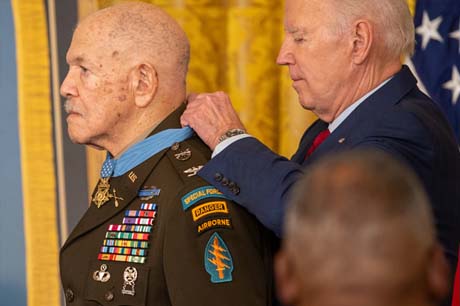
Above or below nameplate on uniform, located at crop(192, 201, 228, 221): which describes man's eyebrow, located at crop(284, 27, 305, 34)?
above

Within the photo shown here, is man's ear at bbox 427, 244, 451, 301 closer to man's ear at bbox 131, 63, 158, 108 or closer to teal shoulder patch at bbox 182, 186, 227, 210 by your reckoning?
teal shoulder patch at bbox 182, 186, 227, 210

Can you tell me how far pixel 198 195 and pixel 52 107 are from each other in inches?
61.2

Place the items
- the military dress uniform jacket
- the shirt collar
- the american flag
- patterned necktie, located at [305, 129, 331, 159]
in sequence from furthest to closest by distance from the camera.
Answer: the american flag
patterned necktie, located at [305, 129, 331, 159]
the shirt collar
the military dress uniform jacket

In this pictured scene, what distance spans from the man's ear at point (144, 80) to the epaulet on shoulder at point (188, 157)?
0.14 meters

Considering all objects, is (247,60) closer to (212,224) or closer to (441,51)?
(441,51)

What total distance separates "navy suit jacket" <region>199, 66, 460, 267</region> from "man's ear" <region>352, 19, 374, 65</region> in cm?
9

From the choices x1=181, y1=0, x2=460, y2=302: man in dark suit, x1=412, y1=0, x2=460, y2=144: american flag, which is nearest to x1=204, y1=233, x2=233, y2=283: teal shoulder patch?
x1=181, y1=0, x2=460, y2=302: man in dark suit

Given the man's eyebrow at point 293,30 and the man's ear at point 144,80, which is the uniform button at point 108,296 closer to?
the man's ear at point 144,80

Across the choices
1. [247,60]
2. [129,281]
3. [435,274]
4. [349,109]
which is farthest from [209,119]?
[435,274]

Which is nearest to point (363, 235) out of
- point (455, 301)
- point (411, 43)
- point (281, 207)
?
point (281, 207)

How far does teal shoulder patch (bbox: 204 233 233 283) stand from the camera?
1.88 meters

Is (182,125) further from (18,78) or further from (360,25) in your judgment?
(18,78)

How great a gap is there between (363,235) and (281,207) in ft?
3.40

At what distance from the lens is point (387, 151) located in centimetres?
191
